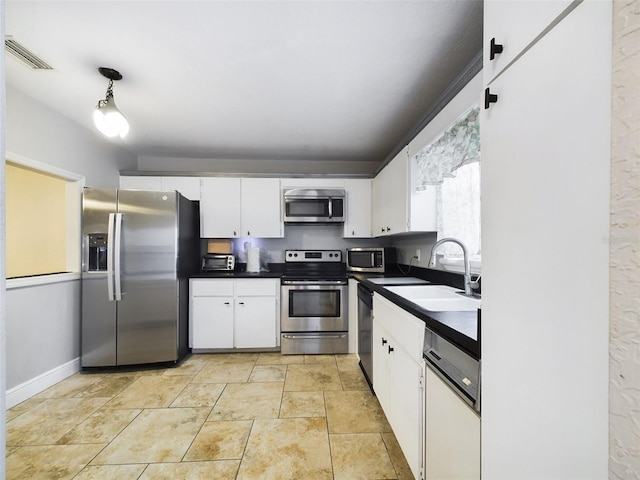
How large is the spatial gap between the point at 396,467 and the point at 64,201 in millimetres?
3692

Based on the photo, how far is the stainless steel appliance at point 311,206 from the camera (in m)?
3.57

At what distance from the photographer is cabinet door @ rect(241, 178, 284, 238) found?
3.60m

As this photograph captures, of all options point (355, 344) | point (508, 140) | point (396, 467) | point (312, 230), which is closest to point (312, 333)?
point (355, 344)

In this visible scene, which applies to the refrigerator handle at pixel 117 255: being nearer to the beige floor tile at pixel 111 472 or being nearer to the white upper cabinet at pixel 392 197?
the beige floor tile at pixel 111 472

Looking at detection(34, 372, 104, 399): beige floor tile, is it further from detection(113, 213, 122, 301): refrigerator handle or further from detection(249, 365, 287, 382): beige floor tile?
detection(249, 365, 287, 382): beige floor tile

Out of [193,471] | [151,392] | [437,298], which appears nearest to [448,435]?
[437,298]

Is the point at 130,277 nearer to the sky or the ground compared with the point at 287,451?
nearer to the sky

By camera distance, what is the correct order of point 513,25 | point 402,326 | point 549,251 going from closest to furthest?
point 549,251 → point 513,25 → point 402,326

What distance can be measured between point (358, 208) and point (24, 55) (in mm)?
3121

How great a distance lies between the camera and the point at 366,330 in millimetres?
2541

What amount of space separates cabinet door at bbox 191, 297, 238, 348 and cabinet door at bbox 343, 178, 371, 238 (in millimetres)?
1758

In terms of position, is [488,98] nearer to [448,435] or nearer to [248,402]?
[448,435]

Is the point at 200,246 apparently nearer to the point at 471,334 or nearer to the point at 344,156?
the point at 344,156

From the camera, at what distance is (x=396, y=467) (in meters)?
1.59
